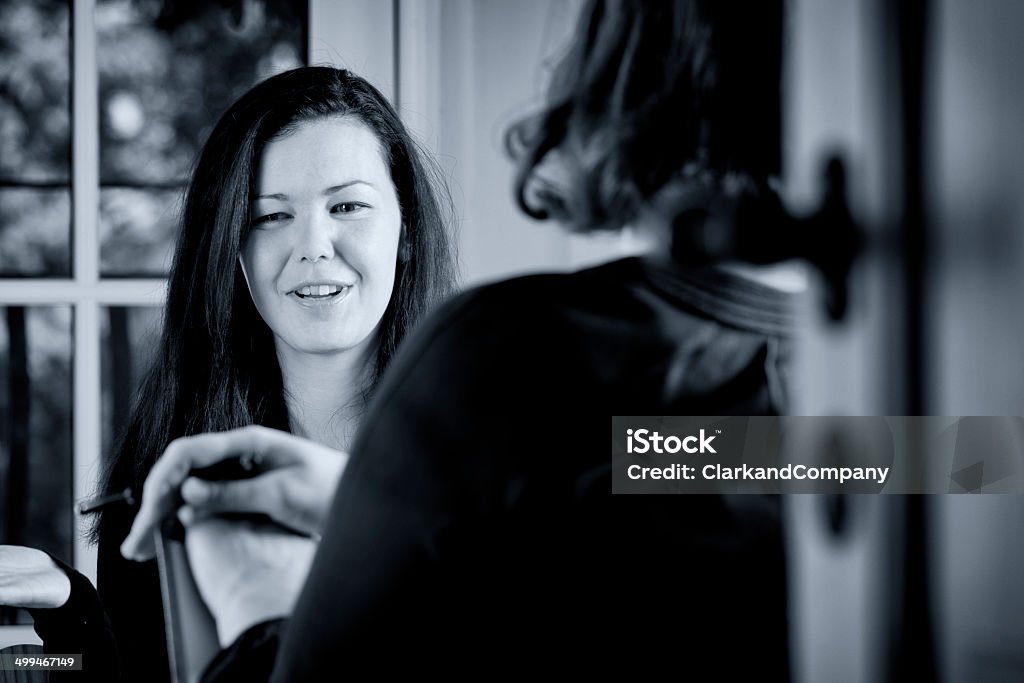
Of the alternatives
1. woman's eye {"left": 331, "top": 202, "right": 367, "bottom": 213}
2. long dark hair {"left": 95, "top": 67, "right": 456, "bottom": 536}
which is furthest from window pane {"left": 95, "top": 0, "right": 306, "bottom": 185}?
woman's eye {"left": 331, "top": 202, "right": 367, "bottom": 213}

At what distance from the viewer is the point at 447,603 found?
40 cm

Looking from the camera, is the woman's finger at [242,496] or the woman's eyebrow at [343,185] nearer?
the woman's finger at [242,496]

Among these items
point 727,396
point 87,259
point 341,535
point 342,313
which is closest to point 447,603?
point 341,535

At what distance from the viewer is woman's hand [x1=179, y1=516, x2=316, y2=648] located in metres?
0.49

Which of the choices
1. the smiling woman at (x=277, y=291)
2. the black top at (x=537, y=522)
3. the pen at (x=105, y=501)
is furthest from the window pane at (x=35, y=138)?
the black top at (x=537, y=522)

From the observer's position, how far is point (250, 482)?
1.66 ft

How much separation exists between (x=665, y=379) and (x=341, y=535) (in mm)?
162

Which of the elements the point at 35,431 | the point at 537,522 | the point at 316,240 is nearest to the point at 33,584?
the point at 35,431

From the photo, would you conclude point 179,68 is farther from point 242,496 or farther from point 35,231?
point 242,496

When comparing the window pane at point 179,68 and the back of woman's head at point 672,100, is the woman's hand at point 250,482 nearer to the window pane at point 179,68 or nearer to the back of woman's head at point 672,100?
the back of woman's head at point 672,100

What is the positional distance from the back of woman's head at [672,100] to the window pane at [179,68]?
30.4 inches

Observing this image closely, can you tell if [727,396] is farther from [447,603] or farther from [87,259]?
[87,259]

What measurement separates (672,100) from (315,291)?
452 mm

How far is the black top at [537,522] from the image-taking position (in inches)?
15.4
